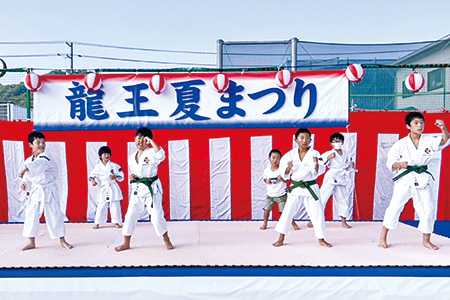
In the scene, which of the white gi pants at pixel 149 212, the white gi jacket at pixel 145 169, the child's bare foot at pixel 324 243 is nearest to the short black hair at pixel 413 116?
the child's bare foot at pixel 324 243

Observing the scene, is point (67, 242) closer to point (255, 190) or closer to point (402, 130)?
point (255, 190)

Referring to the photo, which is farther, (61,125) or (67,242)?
(61,125)

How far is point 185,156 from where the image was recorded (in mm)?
6039

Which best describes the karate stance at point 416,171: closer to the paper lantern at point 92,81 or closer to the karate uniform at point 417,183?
the karate uniform at point 417,183

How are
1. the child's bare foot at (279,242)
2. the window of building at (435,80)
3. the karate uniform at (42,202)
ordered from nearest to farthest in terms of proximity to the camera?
1. the karate uniform at (42,202)
2. the child's bare foot at (279,242)
3. the window of building at (435,80)

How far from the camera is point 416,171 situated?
165 inches

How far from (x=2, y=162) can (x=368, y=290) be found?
5852mm

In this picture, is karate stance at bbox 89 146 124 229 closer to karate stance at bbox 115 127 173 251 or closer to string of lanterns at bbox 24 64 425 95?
string of lanterns at bbox 24 64 425 95

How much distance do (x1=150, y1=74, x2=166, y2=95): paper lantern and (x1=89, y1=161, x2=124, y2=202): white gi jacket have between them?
1.36 metres

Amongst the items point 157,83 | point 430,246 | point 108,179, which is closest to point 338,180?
point 430,246

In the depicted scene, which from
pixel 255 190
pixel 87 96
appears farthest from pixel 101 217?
pixel 255 190

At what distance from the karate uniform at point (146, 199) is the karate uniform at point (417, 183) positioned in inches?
104

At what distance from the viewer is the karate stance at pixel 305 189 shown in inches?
168

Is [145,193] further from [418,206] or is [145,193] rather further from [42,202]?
[418,206]
